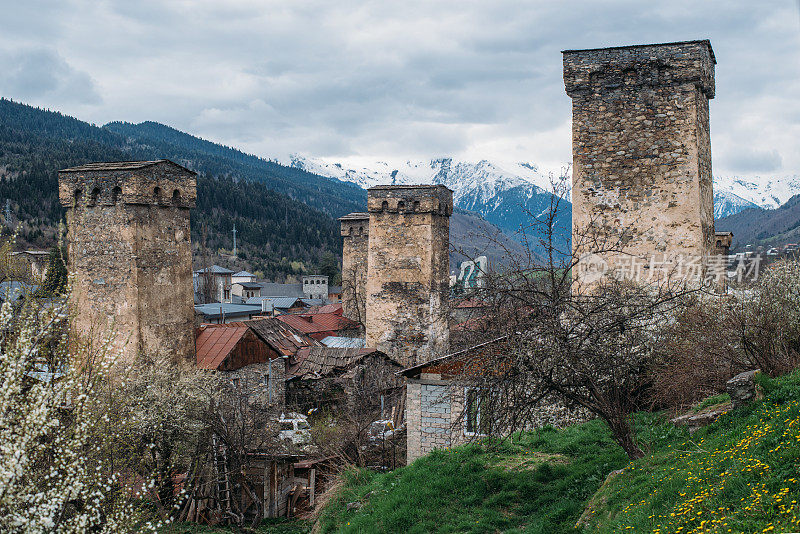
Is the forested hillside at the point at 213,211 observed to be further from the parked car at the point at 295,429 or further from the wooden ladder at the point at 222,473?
the wooden ladder at the point at 222,473

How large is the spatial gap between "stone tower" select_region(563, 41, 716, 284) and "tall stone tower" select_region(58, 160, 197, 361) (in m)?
12.6

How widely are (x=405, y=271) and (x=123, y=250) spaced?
10102 millimetres

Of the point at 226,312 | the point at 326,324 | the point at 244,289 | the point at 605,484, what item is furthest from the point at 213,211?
the point at 605,484

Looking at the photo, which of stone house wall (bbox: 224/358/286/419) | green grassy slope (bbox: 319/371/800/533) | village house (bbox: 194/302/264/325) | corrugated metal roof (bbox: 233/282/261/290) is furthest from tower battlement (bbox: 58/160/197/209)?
corrugated metal roof (bbox: 233/282/261/290)

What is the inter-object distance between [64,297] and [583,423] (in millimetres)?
9441

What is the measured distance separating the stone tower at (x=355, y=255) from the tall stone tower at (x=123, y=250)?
46.3 feet

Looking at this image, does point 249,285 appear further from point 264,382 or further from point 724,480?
point 724,480

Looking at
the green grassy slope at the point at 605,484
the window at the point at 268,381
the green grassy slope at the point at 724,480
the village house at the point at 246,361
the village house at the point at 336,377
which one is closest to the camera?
the green grassy slope at the point at 724,480

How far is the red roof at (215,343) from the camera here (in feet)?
67.5

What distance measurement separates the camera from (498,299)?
8.84 m

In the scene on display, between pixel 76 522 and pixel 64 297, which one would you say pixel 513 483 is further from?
pixel 64 297

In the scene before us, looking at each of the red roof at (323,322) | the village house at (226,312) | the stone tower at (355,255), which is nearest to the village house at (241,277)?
the village house at (226,312)

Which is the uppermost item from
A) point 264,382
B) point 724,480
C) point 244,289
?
point 724,480

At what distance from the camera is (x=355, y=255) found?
114 ft
